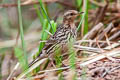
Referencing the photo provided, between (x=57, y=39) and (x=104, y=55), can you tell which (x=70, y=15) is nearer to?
(x=57, y=39)

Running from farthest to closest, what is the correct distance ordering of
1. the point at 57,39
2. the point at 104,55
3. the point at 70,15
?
the point at 70,15 → the point at 57,39 → the point at 104,55

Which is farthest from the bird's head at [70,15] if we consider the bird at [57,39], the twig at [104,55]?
the twig at [104,55]

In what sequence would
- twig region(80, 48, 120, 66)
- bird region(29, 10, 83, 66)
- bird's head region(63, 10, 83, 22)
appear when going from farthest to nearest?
bird's head region(63, 10, 83, 22), bird region(29, 10, 83, 66), twig region(80, 48, 120, 66)

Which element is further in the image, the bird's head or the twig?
the bird's head

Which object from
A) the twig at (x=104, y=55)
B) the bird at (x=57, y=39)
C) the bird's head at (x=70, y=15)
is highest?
the bird's head at (x=70, y=15)

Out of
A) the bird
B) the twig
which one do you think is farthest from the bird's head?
the twig

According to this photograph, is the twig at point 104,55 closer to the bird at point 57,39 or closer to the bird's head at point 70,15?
the bird at point 57,39

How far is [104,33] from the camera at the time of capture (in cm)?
587

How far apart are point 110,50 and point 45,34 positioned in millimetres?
895

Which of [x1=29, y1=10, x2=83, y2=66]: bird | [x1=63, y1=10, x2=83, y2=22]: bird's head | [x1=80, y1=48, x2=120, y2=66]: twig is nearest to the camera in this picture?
[x1=80, y1=48, x2=120, y2=66]: twig

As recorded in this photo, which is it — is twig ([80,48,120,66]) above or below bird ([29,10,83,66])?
below

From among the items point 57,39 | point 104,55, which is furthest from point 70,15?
point 104,55

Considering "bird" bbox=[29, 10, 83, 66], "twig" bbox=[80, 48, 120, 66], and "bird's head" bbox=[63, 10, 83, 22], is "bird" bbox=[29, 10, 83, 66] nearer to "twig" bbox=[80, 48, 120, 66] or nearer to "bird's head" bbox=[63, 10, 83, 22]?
"bird's head" bbox=[63, 10, 83, 22]

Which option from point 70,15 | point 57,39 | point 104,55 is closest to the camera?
point 104,55
